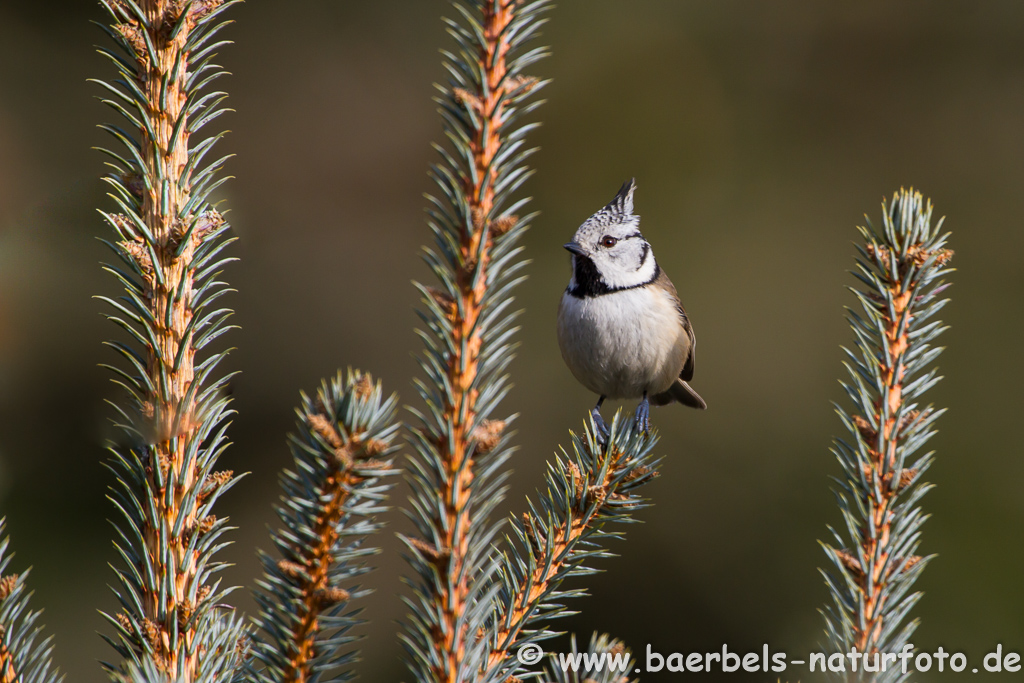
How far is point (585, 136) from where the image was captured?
4453 millimetres

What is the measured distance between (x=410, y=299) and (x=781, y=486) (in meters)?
2.22

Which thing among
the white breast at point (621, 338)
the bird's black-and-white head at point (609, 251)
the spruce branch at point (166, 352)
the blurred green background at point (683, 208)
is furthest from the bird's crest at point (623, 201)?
the spruce branch at point (166, 352)

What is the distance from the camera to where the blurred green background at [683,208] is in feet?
12.7

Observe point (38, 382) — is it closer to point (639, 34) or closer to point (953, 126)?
point (639, 34)

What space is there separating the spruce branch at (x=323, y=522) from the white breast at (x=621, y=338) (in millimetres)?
2050

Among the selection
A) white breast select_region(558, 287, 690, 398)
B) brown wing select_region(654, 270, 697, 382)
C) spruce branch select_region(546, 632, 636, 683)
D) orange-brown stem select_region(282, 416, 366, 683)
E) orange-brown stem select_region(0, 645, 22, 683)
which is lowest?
orange-brown stem select_region(0, 645, 22, 683)

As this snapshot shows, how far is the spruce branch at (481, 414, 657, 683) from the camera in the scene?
3.29ft

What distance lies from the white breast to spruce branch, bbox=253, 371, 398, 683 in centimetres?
205

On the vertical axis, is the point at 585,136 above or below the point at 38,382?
above

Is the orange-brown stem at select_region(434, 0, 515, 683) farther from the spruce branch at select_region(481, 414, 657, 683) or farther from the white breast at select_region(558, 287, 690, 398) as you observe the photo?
the white breast at select_region(558, 287, 690, 398)

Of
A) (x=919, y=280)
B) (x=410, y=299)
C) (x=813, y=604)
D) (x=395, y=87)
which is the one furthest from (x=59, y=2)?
(x=813, y=604)

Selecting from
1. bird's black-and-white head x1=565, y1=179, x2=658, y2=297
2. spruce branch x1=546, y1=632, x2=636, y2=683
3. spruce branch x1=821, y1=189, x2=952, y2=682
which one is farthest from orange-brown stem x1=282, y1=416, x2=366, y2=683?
bird's black-and-white head x1=565, y1=179, x2=658, y2=297

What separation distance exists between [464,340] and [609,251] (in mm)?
2153

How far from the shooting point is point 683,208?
4.34 m
